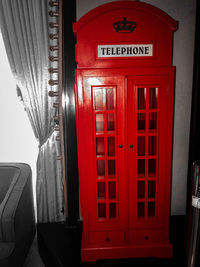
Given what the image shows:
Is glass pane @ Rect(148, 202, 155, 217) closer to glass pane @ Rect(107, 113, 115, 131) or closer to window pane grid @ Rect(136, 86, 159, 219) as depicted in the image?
window pane grid @ Rect(136, 86, 159, 219)

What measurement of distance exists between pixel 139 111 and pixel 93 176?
740mm

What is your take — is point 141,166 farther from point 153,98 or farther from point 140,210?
point 153,98

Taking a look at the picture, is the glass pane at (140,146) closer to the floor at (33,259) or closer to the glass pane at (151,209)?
the glass pane at (151,209)

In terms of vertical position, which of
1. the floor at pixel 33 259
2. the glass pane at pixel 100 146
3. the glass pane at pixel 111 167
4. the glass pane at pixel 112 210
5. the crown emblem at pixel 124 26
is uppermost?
the crown emblem at pixel 124 26

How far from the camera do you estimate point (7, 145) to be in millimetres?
2625

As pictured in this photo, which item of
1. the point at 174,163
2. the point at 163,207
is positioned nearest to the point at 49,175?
the point at 163,207

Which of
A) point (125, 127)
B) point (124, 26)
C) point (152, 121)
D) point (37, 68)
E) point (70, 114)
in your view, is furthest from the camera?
point (70, 114)

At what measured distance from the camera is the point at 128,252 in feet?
7.07

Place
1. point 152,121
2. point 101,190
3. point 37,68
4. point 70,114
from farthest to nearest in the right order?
point 70,114
point 37,68
point 101,190
point 152,121

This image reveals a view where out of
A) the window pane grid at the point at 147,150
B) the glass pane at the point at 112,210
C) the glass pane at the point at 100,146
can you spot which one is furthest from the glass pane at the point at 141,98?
the glass pane at the point at 112,210

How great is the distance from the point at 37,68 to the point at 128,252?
2107 millimetres

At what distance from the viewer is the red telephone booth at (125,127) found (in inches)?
72.1

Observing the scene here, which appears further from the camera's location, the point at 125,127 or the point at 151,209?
the point at 151,209

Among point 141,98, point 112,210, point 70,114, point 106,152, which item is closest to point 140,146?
point 106,152
